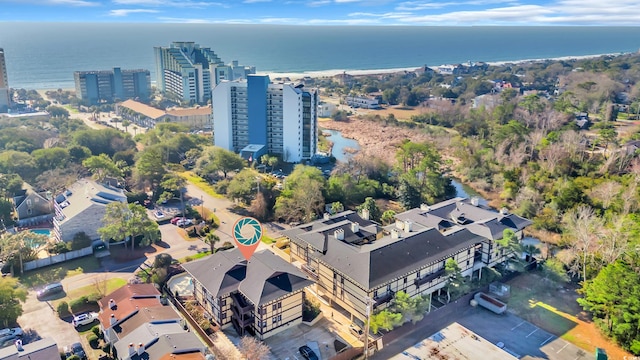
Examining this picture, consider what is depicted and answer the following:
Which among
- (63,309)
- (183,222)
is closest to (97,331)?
(63,309)

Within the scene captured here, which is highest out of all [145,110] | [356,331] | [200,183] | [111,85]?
[111,85]

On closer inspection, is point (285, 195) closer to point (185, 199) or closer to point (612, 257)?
point (185, 199)

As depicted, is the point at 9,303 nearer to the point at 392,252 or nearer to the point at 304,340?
the point at 304,340

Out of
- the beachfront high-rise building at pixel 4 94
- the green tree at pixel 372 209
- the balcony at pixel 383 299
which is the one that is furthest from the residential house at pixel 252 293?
the beachfront high-rise building at pixel 4 94

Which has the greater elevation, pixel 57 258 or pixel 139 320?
pixel 139 320

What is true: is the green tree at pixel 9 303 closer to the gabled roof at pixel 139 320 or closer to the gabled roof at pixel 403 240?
the gabled roof at pixel 139 320

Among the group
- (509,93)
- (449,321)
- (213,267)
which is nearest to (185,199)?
(213,267)

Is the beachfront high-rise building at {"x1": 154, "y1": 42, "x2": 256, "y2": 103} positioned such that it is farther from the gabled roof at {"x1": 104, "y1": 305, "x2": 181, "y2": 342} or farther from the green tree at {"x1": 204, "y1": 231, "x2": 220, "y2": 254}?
the gabled roof at {"x1": 104, "y1": 305, "x2": 181, "y2": 342}
